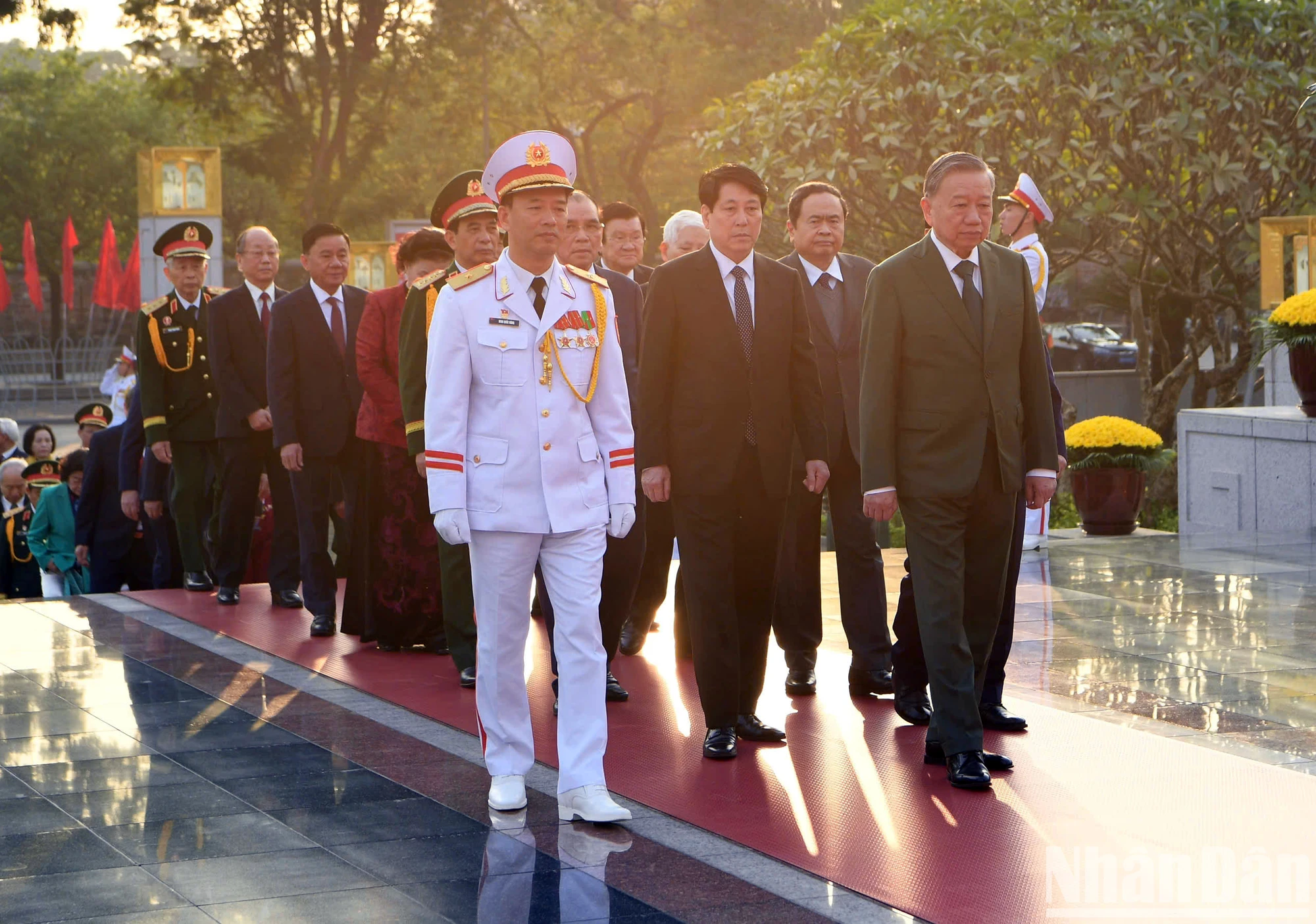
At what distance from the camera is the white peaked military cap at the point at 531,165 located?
5027 mm

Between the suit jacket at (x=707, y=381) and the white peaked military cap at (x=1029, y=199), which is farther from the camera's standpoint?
the white peaked military cap at (x=1029, y=199)

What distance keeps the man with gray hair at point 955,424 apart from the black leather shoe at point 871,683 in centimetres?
118

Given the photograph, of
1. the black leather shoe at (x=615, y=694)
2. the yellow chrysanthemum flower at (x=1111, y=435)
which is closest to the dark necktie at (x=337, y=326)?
the black leather shoe at (x=615, y=694)

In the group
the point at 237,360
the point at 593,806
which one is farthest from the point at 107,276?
the point at 593,806

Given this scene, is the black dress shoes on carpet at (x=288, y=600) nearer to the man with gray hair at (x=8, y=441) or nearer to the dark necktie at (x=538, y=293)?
the dark necktie at (x=538, y=293)

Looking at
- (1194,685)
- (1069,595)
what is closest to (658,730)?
(1194,685)

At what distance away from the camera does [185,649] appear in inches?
320

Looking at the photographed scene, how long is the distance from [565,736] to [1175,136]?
14.5m

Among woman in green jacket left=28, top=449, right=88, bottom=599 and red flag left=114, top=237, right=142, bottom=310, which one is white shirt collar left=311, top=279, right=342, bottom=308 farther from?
red flag left=114, top=237, right=142, bottom=310

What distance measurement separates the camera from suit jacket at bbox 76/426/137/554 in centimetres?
1068

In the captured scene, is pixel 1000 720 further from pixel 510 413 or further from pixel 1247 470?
pixel 1247 470

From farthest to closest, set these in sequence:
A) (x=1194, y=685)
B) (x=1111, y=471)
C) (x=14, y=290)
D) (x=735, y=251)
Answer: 1. (x=14, y=290)
2. (x=1111, y=471)
3. (x=1194, y=685)
4. (x=735, y=251)

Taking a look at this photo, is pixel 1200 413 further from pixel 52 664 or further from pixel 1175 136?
pixel 52 664

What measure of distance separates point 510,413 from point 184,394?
5347 millimetres
